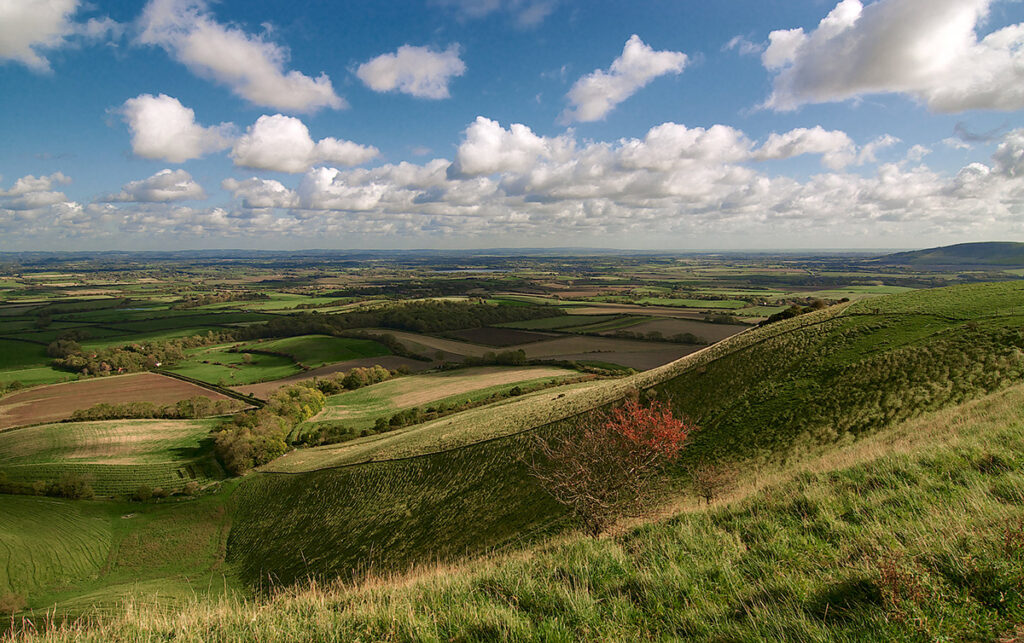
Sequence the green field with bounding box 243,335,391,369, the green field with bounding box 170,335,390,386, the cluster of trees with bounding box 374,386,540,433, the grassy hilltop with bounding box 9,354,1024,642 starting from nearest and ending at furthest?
1. the grassy hilltop with bounding box 9,354,1024,642
2. the cluster of trees with bounding box 374,386,540,433
3. the green field with bounding box 170,335,390,386
4. the green field with bounding box 243,335,391,369

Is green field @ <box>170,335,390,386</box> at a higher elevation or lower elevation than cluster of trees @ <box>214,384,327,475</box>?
higher

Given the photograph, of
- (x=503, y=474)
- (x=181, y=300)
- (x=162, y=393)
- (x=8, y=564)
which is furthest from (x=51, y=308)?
(x=503, y=474)

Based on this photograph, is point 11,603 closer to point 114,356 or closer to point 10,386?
point 10,386

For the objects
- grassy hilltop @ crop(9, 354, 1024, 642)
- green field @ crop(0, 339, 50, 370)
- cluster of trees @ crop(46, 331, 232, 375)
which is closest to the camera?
grassy hilltop @ crop(9, 354, 1024, 642)

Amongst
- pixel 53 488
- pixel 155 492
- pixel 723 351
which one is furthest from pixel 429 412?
pixel 53 488

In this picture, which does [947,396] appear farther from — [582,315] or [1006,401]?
[582,315]

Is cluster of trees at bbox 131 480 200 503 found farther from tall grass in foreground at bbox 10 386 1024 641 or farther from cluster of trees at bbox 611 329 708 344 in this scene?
cluster of trees at bbox 611 329 708 344

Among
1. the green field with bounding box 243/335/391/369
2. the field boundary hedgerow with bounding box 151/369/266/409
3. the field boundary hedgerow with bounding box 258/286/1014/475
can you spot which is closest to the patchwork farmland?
the field boundary hedgerow with bounding box 151/369/266/409
